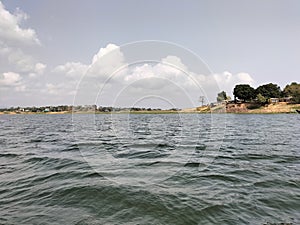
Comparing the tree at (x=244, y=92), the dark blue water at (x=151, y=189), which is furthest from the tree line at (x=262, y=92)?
the dark blue water at (x=151, y=189)

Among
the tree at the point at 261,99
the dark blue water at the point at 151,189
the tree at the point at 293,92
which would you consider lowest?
the dark blue water at the point at 151,189

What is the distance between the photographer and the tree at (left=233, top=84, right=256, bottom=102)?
117 meters

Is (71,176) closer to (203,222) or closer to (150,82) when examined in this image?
(150,82)

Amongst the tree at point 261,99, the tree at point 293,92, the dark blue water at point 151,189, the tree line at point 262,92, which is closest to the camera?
the dark blue water at point 151,189

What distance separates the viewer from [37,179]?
33.9 ft

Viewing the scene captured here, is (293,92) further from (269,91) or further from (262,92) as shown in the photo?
(262,92)

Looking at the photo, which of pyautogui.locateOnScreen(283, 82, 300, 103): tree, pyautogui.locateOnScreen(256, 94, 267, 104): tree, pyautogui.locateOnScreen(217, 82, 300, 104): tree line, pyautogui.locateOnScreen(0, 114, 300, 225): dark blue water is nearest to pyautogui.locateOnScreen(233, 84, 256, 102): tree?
pyautogui.locateOnScreen(217, 82, 300, 104): tree line

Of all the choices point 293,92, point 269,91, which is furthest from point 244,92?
point 293,92

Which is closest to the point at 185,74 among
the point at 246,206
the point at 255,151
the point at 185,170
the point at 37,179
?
the point at 185,170

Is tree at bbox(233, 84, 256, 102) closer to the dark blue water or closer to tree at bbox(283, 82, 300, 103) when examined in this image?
tree at bbox(283, 82, 300, 103)

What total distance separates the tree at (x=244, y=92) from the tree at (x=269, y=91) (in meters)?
3.11

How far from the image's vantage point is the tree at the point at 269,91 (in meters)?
116

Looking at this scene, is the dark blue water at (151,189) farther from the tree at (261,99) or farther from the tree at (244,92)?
the tree at (244,92)

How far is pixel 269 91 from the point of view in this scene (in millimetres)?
116875
